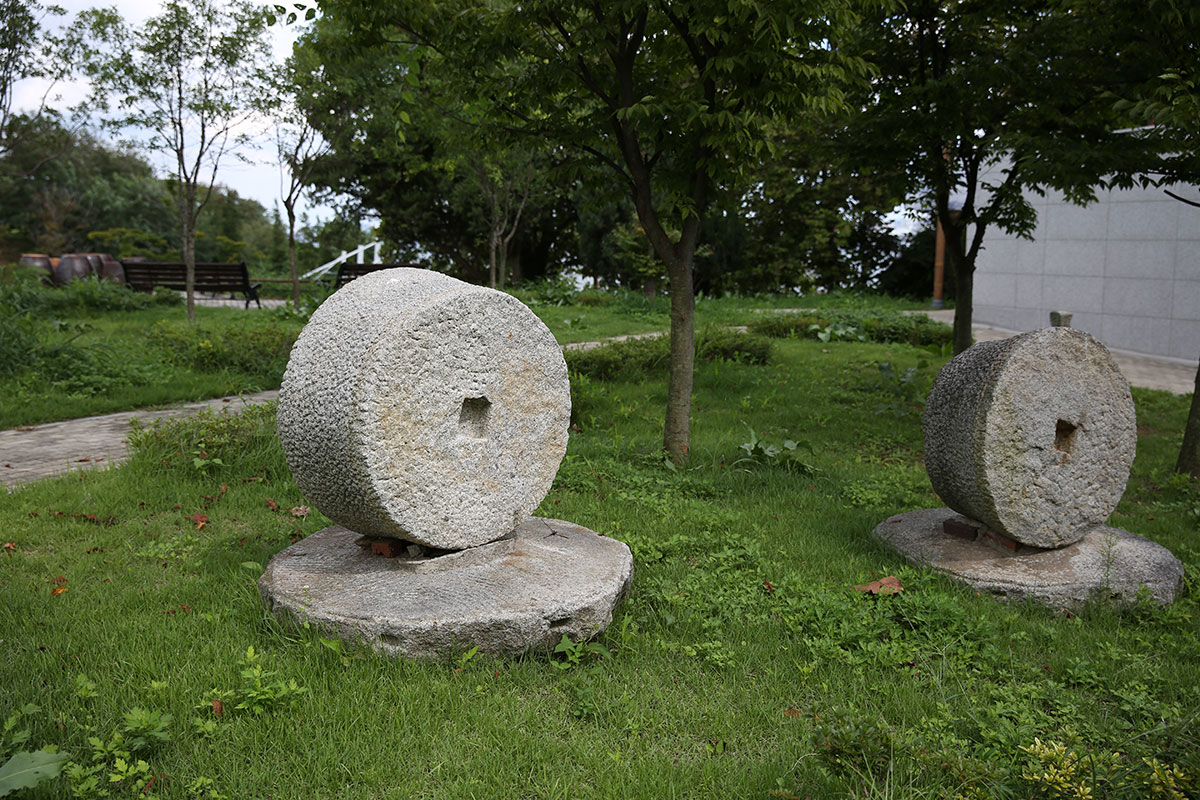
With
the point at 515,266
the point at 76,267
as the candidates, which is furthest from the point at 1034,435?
the point at 515,266

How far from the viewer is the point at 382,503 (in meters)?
3.62

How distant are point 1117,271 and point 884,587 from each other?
14053 millimetres

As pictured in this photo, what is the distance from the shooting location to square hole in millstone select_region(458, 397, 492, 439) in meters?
4.00

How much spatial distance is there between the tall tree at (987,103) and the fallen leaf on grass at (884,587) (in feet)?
13.3

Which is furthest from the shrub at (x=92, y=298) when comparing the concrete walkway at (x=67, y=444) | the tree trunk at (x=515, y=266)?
the tree trunk at (x=515, y=266)

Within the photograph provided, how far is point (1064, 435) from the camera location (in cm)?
478

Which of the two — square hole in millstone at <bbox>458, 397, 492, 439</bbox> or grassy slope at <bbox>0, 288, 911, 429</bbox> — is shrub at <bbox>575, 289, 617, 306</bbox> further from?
square hole in millstone at <bbox>458, 397, 492, 439</bbox>

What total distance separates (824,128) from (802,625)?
6.76 m

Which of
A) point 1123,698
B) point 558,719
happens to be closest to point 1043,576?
point 1123,698

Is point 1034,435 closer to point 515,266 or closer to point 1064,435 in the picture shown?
point 1064,435

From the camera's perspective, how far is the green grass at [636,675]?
2.69 m

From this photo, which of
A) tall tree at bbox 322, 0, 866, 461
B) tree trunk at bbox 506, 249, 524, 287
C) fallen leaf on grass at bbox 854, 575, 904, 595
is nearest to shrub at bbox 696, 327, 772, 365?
tall tree at bbox 322, 0, 866, 461

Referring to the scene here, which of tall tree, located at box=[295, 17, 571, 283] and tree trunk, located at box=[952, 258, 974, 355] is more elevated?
tall tree, located at box=[295, 17, 571, 283]

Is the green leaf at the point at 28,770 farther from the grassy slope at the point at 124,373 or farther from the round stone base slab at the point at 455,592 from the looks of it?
the grassy slope at the point at 124,373
